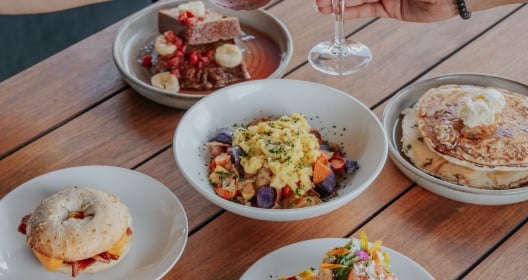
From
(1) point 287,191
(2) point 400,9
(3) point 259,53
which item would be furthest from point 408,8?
(1) point 287,191

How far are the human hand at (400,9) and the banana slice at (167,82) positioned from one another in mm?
524

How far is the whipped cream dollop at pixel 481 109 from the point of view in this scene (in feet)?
5.47

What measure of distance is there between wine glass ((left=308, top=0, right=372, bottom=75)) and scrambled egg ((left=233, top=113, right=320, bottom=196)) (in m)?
0.39

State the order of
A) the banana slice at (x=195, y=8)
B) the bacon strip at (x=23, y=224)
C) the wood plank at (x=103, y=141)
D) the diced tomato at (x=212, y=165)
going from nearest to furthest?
the bacon strip at (x=23, y=224)
the diced tomato at (x=212, y=165)
the wood plank at (x=103, y=141)
the banana slice at (x=195, y=8)

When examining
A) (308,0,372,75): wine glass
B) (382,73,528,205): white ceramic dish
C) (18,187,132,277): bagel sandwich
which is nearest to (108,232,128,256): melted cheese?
(18,187,132,277): bagel sandwich

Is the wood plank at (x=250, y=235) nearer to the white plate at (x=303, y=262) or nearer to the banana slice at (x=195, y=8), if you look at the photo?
the white plate at (x=303, y=262)

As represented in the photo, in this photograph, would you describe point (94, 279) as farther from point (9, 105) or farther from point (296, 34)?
point (296, 34)

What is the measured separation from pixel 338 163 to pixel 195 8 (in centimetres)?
76

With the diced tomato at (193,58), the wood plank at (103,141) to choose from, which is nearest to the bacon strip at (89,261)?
the wood plank at (103,141)

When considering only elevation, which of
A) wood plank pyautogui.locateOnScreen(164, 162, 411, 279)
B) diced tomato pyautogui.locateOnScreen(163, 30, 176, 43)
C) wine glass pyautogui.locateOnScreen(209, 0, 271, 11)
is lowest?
wood plank pyautogui.locateOnScreen(164, 162, 411, 279)

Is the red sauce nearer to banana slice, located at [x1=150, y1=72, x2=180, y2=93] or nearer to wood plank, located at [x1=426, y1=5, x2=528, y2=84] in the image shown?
banana slice, located at [x1=150, y1=72, x2=180, y2=93]

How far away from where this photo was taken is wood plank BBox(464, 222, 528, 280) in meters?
1.49

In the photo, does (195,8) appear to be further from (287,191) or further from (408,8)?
(287,191)

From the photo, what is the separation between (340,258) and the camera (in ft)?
4.44
